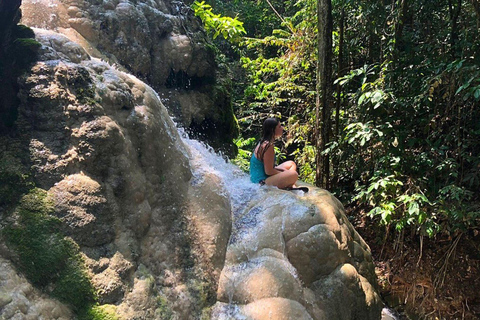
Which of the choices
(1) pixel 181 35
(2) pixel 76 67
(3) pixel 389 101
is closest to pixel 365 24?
(3) pixel 389 101

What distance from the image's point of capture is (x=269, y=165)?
173 inches

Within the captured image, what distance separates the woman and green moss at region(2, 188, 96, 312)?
243 cm

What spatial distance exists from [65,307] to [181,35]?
544cm

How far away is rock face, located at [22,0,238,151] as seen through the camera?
5344mm

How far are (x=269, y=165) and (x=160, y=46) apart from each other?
11.4 ft

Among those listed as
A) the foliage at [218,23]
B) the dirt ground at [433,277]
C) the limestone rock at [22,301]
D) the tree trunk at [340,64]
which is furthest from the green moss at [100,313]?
the foliage at [218,23]

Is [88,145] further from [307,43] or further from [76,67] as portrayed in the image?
[307,43]

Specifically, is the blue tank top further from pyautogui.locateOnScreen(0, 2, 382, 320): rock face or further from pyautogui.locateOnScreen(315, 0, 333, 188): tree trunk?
pyautogui.locateOnScreen(315, 0, 333, 188): tree trunk

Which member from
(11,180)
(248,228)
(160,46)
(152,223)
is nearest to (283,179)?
(248,228)

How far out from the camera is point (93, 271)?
2637 millimetres

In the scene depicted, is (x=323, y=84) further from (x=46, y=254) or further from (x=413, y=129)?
(x=46, y=254)

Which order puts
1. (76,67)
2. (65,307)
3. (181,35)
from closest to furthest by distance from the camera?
(65,307) < (76,67) < (181,35)

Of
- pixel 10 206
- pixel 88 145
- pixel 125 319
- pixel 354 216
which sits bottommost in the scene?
pixel 354 216

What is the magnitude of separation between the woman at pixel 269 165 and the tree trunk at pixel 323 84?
6.56ft
